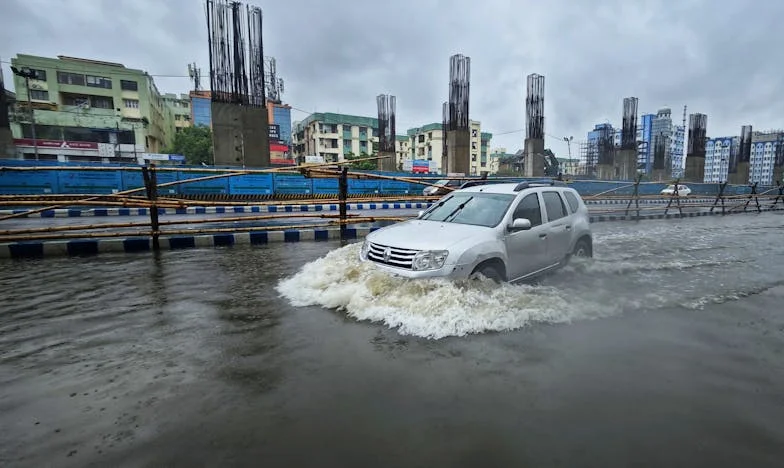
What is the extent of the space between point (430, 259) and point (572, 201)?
3525mm

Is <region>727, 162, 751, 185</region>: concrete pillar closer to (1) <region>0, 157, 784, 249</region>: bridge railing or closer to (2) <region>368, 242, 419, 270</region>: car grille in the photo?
(1) <region>0, 157, 784, 249</region>: bridge railing

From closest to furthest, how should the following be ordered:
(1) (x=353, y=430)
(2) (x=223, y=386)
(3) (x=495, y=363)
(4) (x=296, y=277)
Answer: (1) (x=353, y=430) < (2) (x=223, y=386) < (3) (x=495, y=363) < (4) (x=296, y=277)

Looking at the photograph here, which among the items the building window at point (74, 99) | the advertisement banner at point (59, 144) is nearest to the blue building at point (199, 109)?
the building window at point (74, 99)

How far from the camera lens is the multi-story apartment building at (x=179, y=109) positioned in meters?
77.8

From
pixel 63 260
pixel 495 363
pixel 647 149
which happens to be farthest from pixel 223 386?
pixel 647 149

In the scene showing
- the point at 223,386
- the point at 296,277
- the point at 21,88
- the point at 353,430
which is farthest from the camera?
the point at 21,88

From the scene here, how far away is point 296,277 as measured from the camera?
20.7 feet

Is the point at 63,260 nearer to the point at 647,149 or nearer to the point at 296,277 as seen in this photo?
the point at 296,277

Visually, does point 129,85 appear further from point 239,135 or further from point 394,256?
point 394,256

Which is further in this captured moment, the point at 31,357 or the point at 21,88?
the point at 21,88

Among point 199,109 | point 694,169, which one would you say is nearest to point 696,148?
point 694,169

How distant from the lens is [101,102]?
160ft

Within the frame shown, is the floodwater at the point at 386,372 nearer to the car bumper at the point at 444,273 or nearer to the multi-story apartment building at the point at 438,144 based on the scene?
the car bumper at the point at 444,273

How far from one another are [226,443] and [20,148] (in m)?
50.9
